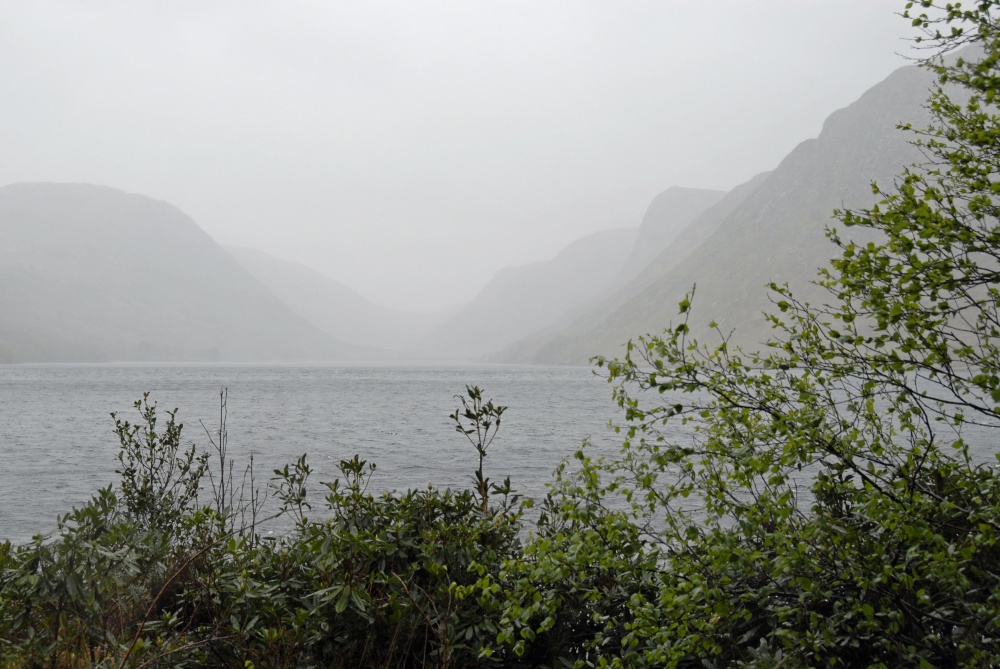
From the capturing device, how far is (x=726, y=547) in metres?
4.59

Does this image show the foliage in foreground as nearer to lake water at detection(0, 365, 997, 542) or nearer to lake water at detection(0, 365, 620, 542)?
lake water at detection(0, 365, 997, 542)

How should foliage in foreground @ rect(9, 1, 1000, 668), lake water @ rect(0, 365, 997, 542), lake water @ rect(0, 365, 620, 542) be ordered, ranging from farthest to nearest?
lake water @ rect(0, 365, 620, 542), lake water @ rect(0, 365, 997, 542), foliage in foreground @ rect(9, 1, 1000, 668)

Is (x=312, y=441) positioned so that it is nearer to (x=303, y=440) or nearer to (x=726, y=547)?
(x=303, y=440)

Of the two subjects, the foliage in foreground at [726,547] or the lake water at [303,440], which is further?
the lake water at [303,440]

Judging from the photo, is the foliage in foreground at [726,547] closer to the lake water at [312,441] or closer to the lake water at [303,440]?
the lake water at [312,441]

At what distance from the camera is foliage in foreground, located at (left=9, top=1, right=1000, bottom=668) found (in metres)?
4.55

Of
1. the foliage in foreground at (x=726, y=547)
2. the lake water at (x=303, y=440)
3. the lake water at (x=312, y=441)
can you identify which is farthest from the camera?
the lake water at (x=303, y=440)

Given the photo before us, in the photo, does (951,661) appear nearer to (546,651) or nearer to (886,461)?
(886,461)

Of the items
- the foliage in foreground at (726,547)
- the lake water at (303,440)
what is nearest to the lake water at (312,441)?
the lake water at (303,440)

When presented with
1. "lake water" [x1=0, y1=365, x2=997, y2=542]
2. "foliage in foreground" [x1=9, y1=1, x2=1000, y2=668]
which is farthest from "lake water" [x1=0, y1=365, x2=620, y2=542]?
"foliage in foreground" [x1=9, y1=1, x2=1000, y2=668]

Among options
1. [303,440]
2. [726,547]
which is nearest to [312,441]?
[303,440]

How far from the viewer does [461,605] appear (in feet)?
21.3

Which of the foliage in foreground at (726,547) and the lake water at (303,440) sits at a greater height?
the foliage in foreground at (726,547)

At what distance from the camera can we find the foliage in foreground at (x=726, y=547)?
4.55m
